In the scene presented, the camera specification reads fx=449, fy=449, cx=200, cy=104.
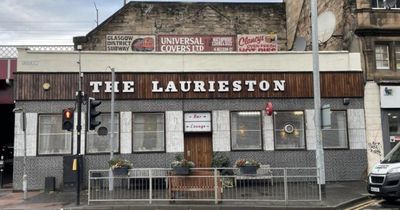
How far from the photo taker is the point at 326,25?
74.4 feet

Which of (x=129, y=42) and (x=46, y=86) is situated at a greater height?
(x=129, y=42)

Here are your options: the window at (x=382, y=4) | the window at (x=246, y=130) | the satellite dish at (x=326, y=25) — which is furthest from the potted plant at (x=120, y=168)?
the window at (x=382, y=4)

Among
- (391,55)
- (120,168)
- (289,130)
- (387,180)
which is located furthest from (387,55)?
(120,168)

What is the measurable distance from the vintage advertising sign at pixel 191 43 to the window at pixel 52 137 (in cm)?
946

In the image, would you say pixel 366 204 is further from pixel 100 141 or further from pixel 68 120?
pixel 100 141

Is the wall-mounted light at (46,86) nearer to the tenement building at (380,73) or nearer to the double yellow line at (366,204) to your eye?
the double yellow line at (366,204)

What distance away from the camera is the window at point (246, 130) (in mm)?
19609

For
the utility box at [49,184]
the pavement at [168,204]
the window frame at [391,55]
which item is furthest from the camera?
the window frame at [391,55]

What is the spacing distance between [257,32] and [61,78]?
543 inches

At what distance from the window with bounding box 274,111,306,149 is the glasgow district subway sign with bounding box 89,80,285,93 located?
1.26m

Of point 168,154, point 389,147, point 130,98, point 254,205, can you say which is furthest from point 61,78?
point 389,147

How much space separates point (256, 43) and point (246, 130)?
9.24m

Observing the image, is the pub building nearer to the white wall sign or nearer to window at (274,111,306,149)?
window at (274,111,306,149)

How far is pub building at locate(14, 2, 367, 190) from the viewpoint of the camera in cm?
1883
